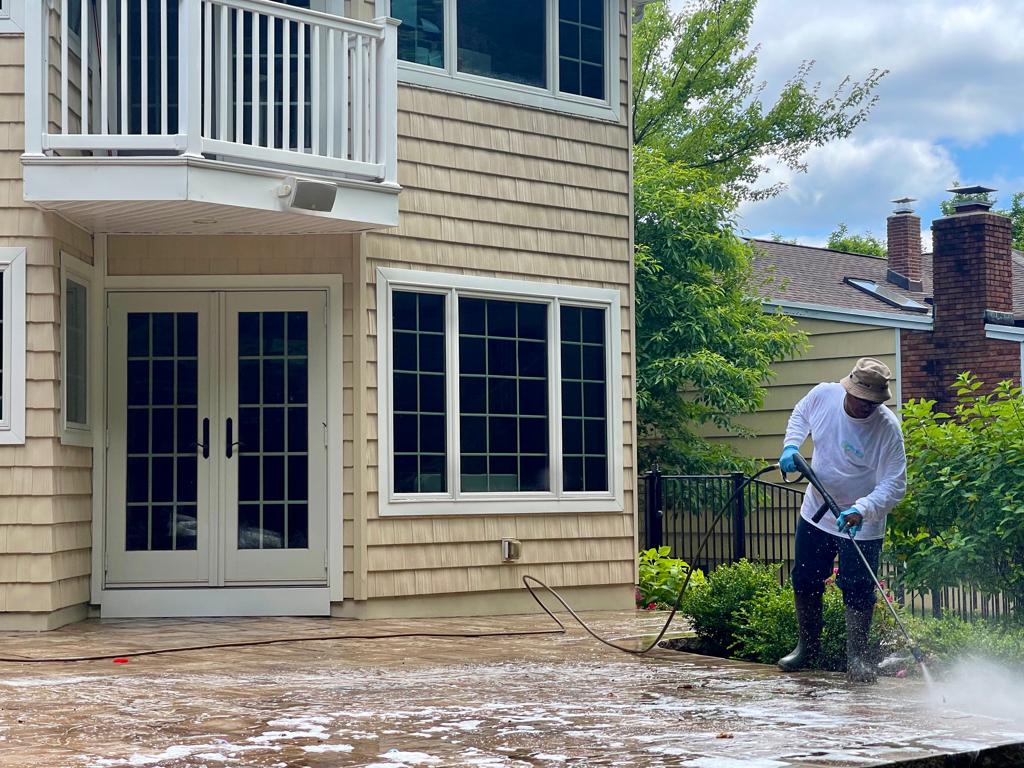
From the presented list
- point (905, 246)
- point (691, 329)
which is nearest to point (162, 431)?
point (691, 329)

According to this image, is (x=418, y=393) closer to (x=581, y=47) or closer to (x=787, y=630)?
(x=581, y=47)

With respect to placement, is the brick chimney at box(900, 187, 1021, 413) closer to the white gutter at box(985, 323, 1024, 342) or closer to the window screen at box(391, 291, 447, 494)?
the white gutter at box(985, 323, 1024, 342)

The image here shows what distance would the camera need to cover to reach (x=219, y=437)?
930cm

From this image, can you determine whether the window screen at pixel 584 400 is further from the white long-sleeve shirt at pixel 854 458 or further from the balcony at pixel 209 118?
the white long-sleeve shirt at pixel 854 458

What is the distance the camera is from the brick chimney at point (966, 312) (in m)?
16.6

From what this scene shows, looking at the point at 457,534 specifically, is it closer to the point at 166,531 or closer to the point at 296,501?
the point at 296,501

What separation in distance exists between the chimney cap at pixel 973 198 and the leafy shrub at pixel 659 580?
804cm

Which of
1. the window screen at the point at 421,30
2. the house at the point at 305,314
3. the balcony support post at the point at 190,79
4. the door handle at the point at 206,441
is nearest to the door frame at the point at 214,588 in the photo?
the house at the point at 305,314

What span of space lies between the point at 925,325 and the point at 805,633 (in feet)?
35.7

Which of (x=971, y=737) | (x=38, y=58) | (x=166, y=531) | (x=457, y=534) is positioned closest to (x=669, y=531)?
(x=457, y=534)

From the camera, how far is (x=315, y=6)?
32.0 ft

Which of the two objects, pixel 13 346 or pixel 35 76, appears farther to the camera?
pixel 13 346

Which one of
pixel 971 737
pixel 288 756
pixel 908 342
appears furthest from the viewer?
pixel 908 342

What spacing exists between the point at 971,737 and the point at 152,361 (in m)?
6.33
